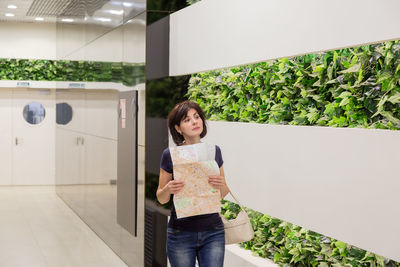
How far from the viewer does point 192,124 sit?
10.9ft

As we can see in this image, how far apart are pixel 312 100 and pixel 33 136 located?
1141cm

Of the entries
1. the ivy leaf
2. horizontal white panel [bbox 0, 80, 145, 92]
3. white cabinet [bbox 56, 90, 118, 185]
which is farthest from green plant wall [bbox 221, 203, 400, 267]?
white cabinet [bbox 56, 90, 118, 185]

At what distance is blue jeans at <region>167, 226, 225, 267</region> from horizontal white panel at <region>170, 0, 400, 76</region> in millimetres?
1338

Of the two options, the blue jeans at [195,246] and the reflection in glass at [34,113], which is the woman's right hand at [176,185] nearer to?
the blue jeans at [195,246]

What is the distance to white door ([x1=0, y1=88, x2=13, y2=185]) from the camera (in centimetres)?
1384

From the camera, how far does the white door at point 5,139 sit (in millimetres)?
13844

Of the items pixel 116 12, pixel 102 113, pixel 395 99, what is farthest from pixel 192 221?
pixel 102 113

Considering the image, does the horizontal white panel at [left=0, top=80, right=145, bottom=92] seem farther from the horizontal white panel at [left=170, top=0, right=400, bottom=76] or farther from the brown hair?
the brown hair

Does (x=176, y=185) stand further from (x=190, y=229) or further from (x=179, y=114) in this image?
(x=179, y=114)

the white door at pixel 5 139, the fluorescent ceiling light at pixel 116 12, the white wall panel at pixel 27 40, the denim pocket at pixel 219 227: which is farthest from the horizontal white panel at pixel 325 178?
the white wall panel at pixel 27 40

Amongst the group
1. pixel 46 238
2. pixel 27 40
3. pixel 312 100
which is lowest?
pixel 46 238

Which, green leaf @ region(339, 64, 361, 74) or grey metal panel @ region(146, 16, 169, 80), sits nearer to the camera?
green leaf @ region(339, 64, 361, 74)

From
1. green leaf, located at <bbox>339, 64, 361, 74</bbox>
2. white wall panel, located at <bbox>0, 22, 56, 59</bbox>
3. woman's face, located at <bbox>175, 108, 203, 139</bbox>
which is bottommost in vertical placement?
woman's face, located at <bbox>175, 108, 203, 139</bbox>

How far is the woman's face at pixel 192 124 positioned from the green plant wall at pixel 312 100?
32.8 inches
